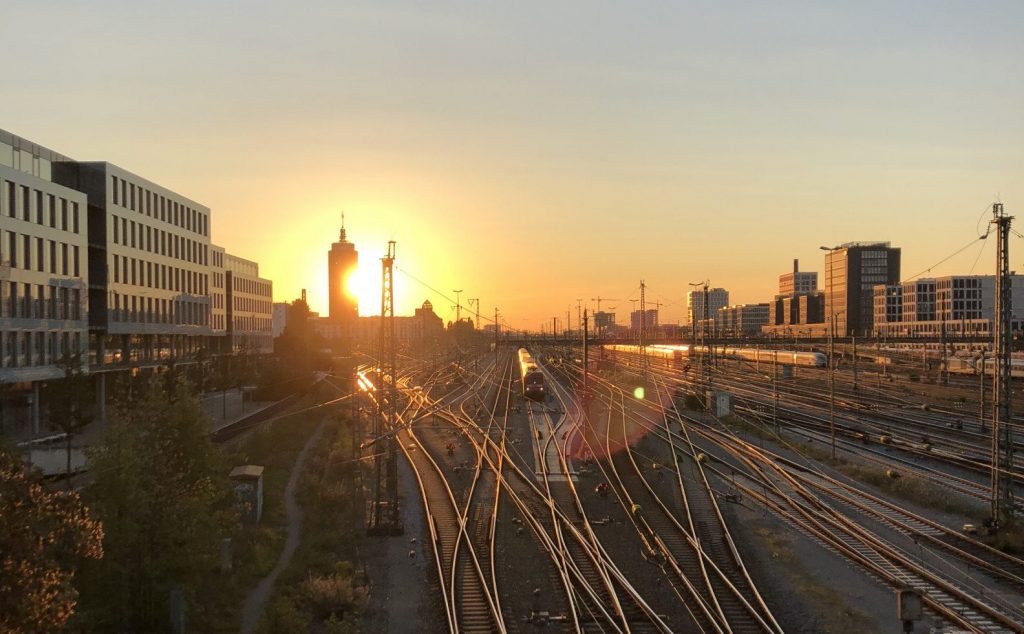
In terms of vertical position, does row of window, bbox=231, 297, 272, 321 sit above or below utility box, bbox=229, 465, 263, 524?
above

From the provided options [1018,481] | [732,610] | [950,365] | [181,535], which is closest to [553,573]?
[732,610]

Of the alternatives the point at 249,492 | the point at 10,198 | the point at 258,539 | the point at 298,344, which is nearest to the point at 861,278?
the point at 298,344

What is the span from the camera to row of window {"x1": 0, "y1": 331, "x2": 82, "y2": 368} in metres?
34.0

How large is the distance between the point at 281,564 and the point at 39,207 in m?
24.7

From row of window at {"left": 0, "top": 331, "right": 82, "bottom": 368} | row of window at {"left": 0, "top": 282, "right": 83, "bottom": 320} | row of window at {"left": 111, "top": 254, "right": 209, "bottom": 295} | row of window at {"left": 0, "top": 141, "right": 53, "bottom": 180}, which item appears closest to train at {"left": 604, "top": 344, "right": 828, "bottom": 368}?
row of window at {"left": 111, "top": 254, "right": 209, "bottom": 295}

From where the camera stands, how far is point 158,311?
50.8 metres

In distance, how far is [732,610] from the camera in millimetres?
15953

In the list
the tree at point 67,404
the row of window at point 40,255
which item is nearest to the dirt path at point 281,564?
the tree at point 67,404

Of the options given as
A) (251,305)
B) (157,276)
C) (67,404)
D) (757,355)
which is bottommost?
(757,355)

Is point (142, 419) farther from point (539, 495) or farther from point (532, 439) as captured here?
point (532, 439)

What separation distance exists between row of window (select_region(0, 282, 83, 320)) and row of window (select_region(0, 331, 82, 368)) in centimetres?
76

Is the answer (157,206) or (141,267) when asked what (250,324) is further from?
(141,267)

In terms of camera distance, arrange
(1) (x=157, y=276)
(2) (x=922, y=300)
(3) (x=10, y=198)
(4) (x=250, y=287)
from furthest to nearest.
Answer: (2) (x=922, y=300)
(4) (x=250, y=287)
(1) (x=157, y=276)
(3) (x=10, y=198)

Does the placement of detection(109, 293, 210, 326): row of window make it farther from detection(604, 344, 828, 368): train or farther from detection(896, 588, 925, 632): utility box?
detection(896, 588, 925, 632): utility box
